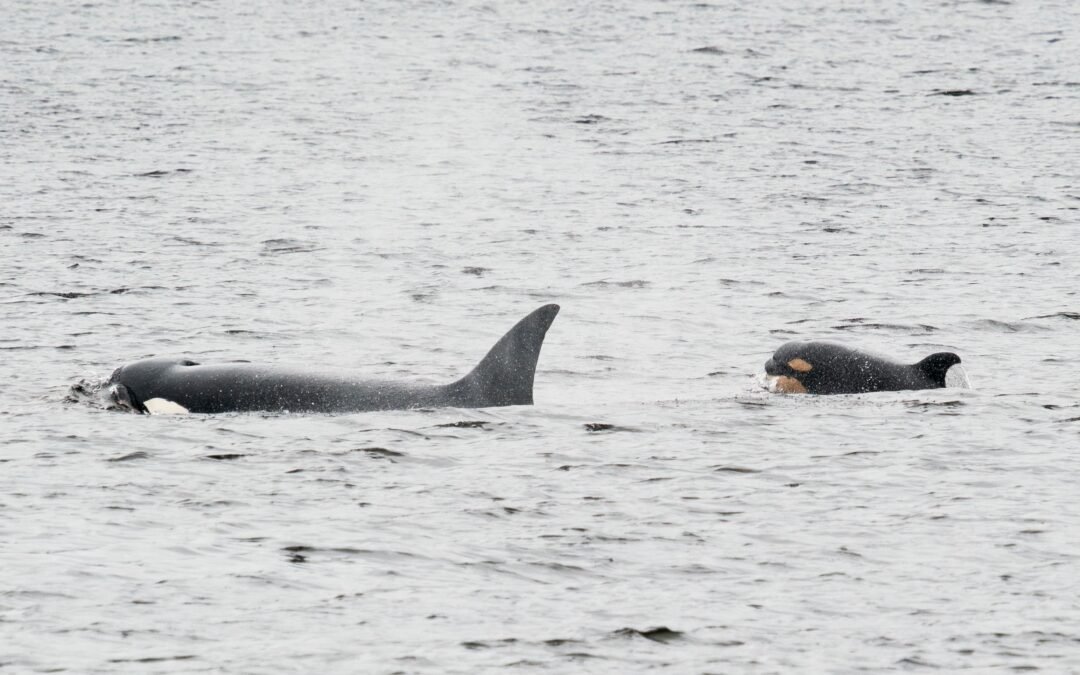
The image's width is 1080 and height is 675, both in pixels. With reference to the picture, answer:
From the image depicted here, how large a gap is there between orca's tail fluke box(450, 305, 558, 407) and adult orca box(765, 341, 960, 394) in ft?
8.34

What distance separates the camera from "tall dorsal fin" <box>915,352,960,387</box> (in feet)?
46.1

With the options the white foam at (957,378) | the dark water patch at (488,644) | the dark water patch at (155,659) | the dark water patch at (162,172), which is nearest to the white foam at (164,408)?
the dark water patch at (155,659)

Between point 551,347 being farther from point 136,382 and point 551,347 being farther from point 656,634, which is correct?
point 656,634

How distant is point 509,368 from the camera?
12.8 m

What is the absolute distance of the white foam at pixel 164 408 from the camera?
13.0m

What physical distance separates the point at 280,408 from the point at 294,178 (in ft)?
50.3

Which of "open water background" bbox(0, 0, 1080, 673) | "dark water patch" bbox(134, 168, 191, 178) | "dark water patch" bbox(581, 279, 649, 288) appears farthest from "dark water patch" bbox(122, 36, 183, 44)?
"dark water patch" bbox(581, 279, 649, 288)

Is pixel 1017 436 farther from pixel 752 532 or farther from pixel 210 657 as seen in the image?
pixel 210 657

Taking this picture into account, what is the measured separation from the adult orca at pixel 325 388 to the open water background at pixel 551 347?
0.24 m

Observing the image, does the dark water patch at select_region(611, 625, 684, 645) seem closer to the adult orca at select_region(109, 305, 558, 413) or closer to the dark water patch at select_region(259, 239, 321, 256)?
the adult orca at select_region(109, 305, 558, 413)

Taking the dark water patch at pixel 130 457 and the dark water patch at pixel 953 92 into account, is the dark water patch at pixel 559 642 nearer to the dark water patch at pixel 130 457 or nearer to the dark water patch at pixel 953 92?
the dark water patch at pixel 130 457

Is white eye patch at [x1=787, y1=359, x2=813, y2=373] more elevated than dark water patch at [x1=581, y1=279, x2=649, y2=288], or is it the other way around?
dark water patch at [x1=581, y1=279, x2=649, y2=288]

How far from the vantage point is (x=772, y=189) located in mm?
26609

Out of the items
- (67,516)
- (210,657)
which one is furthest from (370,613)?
(67,516)
